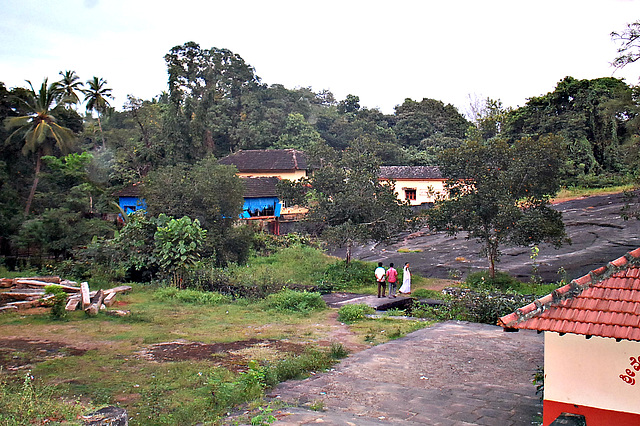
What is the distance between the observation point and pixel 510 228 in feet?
60.0

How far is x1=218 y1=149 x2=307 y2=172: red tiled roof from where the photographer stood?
4019 centimetres

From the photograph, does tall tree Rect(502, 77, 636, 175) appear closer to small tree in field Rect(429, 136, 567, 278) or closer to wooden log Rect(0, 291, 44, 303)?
small tree in field Rect(429, 136, 567, 278)

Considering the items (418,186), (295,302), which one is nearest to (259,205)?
(418,186)

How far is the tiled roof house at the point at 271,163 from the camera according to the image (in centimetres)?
3997

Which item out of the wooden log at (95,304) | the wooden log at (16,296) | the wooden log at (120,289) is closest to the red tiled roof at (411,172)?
the wooden log at (120,289)

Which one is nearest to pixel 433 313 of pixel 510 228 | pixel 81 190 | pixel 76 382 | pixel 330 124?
pixel 510 228

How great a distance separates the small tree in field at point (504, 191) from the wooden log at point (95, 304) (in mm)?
12046

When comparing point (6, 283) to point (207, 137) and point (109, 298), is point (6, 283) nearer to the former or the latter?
point (109, 298)

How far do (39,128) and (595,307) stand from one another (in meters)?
29.9

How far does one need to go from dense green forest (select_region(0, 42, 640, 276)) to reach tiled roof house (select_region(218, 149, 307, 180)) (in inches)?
112

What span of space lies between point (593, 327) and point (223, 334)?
9.77 m

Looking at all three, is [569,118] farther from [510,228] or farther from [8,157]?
[8,157]

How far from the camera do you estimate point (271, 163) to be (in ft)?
133

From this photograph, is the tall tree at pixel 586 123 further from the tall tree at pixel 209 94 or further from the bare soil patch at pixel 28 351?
the bare soil patch at pixel 28 351
